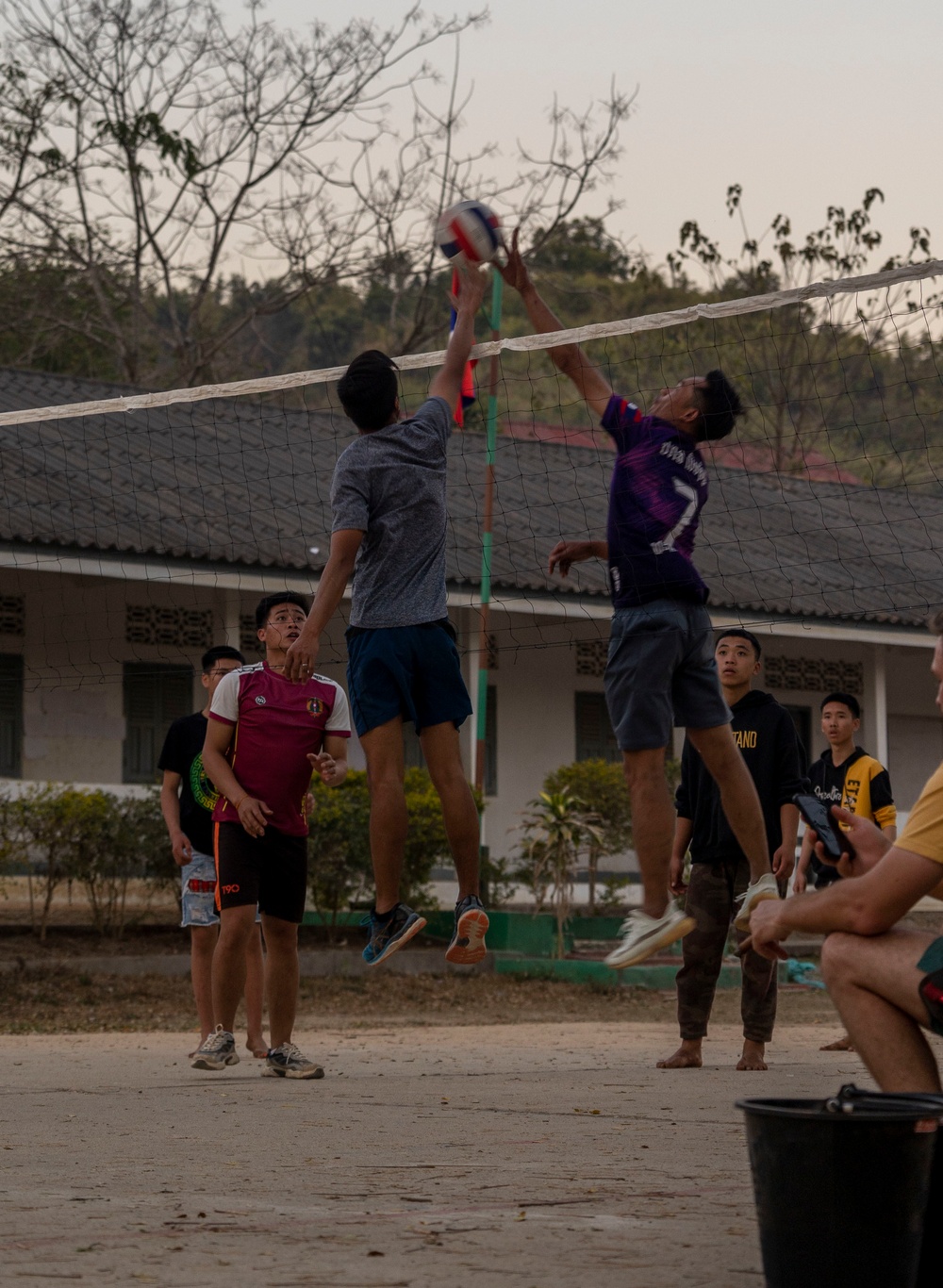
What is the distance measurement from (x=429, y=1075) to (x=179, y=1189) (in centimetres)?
382

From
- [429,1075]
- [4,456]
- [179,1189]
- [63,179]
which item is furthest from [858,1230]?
[63,179]

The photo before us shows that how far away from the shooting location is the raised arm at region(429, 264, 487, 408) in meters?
6.52

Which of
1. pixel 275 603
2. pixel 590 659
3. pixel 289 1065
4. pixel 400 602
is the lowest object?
pixel 289 1065

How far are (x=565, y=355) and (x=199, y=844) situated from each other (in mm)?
3863

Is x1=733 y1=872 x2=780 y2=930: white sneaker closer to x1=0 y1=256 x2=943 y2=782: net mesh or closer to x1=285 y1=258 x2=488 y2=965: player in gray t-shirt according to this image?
x1=285 y1=258 x2=488 y2=965: player in gray t-shirt

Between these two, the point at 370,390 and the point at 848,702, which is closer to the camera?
the point at 370,390

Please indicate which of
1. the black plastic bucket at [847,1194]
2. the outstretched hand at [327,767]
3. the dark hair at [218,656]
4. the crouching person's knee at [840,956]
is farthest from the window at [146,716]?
the black plastic bucket at [847,1194]

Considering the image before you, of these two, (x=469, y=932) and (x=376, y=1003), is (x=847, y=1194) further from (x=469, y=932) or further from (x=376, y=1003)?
(x=376, y=1003)

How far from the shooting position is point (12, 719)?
18391 millimetres

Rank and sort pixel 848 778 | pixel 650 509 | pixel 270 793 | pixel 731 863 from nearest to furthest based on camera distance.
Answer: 1. pixel 650 509
2. pixel 270 793
3. pixel 731 863
4. pixel 848 778

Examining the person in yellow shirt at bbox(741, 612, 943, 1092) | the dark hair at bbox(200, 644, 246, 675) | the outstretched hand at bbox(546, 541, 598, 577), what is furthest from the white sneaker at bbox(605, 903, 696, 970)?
the dark hair at bbox(200, 644, 246, 675)

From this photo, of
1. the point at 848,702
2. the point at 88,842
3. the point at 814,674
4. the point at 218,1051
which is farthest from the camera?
the point at 814,674

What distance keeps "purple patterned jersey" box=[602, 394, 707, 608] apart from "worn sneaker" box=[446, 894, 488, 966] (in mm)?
1303

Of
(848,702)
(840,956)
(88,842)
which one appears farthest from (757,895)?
(88,842)
